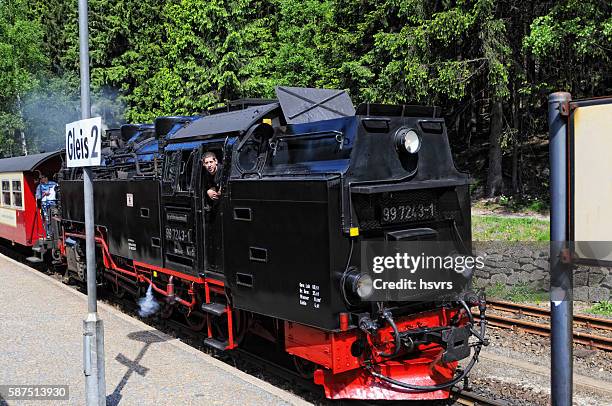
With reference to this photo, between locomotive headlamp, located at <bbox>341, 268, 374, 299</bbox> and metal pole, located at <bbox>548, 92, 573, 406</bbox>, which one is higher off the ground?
metal pole, located at <bbox>548, 92, 573, 406</bbox>

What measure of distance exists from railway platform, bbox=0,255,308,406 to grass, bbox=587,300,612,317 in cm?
664

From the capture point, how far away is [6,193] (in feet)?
57.6

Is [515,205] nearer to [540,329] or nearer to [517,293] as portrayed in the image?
[517,293]

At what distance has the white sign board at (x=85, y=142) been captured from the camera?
4902 millimetres

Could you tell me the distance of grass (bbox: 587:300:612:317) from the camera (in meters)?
10.0

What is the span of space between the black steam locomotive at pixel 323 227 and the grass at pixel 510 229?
766 cm

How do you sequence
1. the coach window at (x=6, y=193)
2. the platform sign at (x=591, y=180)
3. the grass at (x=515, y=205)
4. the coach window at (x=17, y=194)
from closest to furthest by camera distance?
the platform sign at (x=591, y=180) < the coach window at (x=17, y=194) < the grass at (x=515, y=205) < the coach window at (x=6, y=193)

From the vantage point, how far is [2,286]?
12.1 meters

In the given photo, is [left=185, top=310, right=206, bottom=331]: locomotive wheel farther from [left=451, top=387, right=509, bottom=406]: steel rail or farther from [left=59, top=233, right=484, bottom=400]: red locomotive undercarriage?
[left=451, top=387, right=509, bottom=406]: steel rail

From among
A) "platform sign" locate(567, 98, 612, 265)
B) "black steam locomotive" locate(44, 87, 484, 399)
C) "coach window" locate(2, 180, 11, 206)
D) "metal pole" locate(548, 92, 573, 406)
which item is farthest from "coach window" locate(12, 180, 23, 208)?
"platform sign" locate(567, 98, 612, 265)

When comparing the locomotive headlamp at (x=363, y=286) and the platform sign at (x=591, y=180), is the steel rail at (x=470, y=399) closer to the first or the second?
the locomotive headlamp at (x=363, y=286)

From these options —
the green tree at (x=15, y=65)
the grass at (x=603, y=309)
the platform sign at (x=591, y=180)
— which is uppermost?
the green tree at (x=15, y=65)

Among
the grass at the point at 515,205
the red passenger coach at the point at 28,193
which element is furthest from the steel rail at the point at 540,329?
the red passenger coach at the point at 28,193

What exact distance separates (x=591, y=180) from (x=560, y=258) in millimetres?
370
